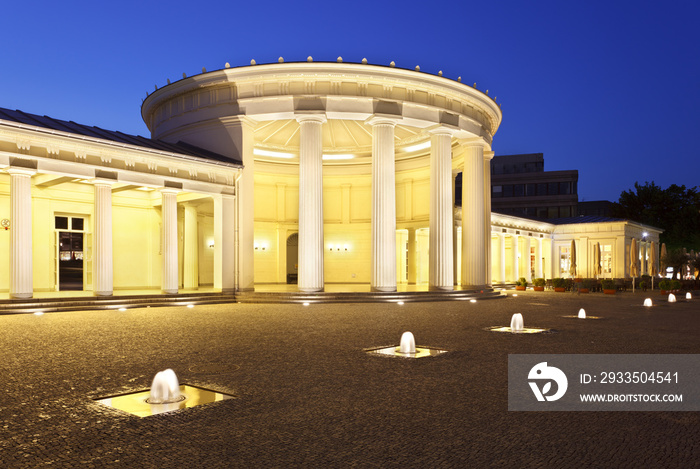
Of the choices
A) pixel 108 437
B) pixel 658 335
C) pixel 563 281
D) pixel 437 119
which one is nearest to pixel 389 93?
pixel 437 119

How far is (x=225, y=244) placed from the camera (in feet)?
92.8

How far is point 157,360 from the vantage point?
34.9 ft

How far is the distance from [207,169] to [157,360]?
18112 millimetres

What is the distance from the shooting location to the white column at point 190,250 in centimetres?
3147

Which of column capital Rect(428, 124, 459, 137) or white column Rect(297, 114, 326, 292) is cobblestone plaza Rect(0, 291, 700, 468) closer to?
white column Rect(297, 114, 326, 292)

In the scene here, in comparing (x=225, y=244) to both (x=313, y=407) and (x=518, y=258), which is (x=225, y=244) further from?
(x=518, y=258)

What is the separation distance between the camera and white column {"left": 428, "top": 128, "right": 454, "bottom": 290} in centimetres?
2977

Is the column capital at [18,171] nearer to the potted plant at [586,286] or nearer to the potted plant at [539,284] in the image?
the potted plant at [586,286]

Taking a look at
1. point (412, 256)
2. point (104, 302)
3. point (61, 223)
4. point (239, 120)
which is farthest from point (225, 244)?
point (412, 256)

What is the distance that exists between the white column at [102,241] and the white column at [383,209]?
1206 cm

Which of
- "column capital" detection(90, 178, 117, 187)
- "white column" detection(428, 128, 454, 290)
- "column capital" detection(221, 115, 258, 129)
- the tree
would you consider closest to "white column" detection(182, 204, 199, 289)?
"column capital" detection(221, 115, 258, 129)

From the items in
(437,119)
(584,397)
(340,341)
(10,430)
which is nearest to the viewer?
(10,430)

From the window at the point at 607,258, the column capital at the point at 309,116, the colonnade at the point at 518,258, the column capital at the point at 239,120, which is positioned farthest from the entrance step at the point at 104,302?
the window at the point at 607,258

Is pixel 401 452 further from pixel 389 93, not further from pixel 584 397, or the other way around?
pixel 389 93
